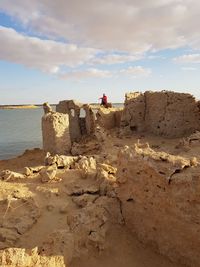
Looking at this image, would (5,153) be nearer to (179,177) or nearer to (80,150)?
(80,150)

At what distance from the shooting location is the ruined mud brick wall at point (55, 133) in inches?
680

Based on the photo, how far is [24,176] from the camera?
38.5ft

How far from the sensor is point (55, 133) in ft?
56.8

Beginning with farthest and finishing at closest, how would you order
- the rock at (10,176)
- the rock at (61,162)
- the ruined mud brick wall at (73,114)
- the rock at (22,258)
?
1. the ruined mud brick wall at (73,114)
2. the rock at (61,162)
3. the rock at (10,176)
4. the rock at (22,258)

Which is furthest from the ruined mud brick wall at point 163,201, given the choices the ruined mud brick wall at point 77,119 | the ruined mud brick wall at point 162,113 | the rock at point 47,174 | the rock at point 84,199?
the ruined mud brick wall at point 77,119

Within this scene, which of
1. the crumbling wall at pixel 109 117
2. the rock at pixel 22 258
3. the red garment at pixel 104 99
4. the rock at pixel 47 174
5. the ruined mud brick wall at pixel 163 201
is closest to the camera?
the rock at pixel 22 258

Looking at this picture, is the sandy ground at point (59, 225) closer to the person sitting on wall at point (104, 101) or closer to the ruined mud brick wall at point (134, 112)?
the ruined mud brick wall at point (134, 112)

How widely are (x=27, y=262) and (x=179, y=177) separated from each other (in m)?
3.46

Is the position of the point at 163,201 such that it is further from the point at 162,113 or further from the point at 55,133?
the point at 162,113

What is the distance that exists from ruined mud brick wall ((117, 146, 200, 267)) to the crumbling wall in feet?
41.0

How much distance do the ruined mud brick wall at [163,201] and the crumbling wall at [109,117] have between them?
41.0ft

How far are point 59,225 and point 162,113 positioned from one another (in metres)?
12.3

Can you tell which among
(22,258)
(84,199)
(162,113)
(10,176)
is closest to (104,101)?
(162,113)

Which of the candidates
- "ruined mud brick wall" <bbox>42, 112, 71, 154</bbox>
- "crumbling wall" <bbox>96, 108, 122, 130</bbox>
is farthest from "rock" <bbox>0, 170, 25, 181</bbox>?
"crumbling wall" <bbox>96, 108, 122, 130</bbox>
